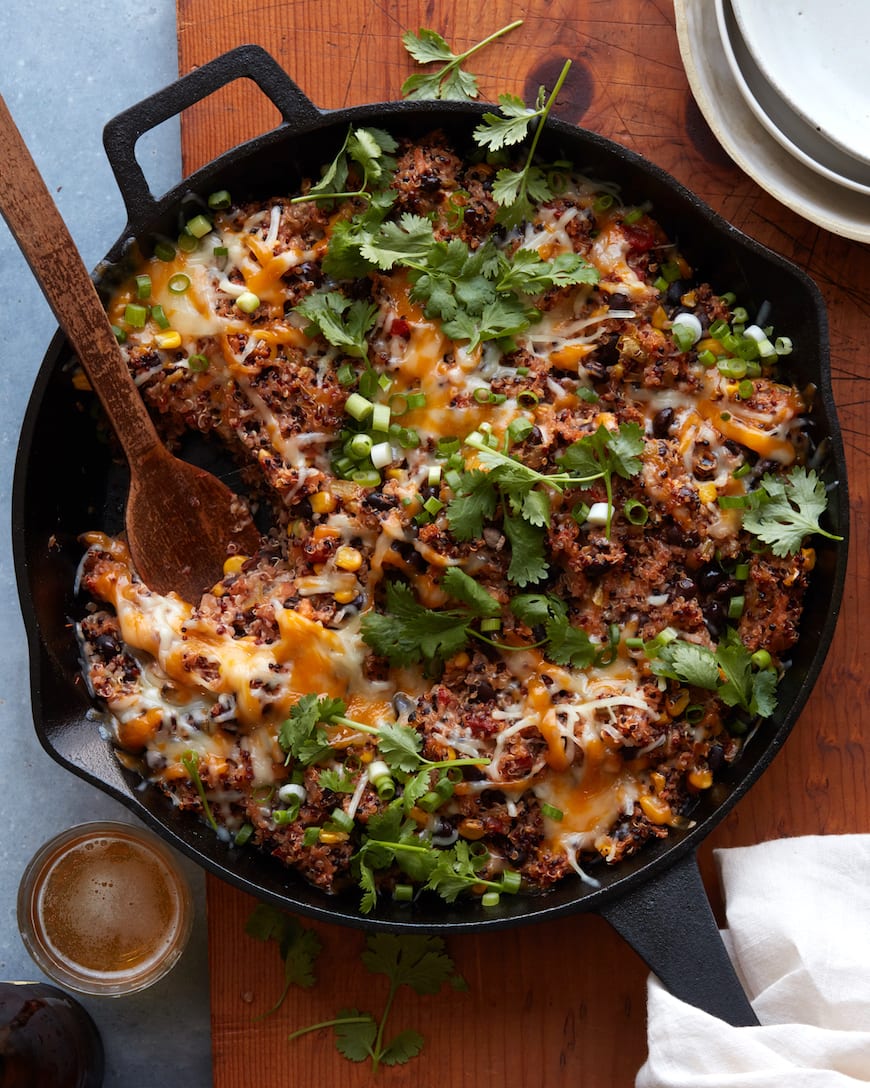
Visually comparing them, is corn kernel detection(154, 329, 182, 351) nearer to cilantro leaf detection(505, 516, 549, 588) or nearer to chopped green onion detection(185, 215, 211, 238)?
chopped green onion detection(185, 215, 211, 238)

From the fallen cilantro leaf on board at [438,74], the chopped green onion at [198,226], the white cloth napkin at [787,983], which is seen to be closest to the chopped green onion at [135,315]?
the chopped green onion at [198,226]

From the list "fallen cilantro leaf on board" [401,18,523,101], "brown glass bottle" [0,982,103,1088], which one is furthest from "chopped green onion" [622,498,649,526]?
"brown glass bottle" [0,982,103,1088]

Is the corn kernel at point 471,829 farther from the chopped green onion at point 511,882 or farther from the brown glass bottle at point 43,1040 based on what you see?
the brown glass bottle at point 43,1040

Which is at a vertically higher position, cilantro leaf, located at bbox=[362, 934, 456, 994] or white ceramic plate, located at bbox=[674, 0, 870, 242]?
white ceramic plate, located at bbox=[674, 0, 870, 242]

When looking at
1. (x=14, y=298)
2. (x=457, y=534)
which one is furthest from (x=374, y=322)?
(x=14, y=298)

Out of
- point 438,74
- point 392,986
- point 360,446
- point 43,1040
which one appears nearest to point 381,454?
point 360,446

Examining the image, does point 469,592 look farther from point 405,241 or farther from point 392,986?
point 392,986
